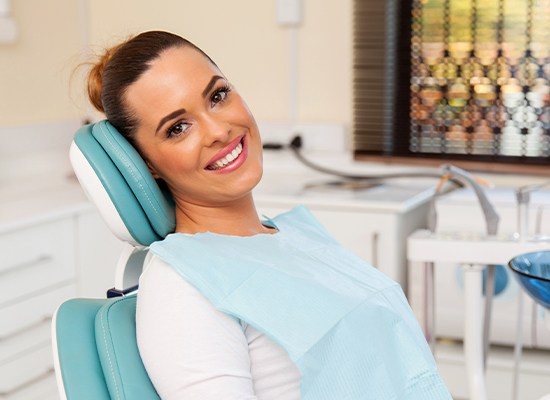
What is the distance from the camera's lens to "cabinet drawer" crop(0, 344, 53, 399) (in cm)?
268

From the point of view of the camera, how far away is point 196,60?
140cm

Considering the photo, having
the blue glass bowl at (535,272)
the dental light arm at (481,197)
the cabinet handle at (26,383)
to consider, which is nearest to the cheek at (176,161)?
the blue glass bowl at (535,272)

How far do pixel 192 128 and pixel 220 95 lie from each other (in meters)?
0.08

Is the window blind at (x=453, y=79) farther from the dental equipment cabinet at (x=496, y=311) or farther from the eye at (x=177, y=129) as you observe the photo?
the eye at (x=177, y=129)

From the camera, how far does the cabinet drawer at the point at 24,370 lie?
8.79 feet

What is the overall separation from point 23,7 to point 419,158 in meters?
1.50

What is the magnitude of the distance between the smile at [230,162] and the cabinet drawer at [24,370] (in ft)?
5.09

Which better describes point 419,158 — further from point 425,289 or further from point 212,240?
point 212,240

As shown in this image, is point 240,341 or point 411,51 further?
point 411,51

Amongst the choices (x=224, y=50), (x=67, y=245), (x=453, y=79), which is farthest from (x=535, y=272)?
(x=224, y=50)

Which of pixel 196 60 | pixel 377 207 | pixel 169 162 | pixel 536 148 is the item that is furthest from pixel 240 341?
pixel 536 148

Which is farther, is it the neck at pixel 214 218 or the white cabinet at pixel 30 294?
the white cabinet at pixel 30 294

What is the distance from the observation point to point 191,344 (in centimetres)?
119

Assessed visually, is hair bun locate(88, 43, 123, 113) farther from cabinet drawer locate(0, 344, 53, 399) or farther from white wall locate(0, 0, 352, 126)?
white wall locate(0, 0, 352, 126)
